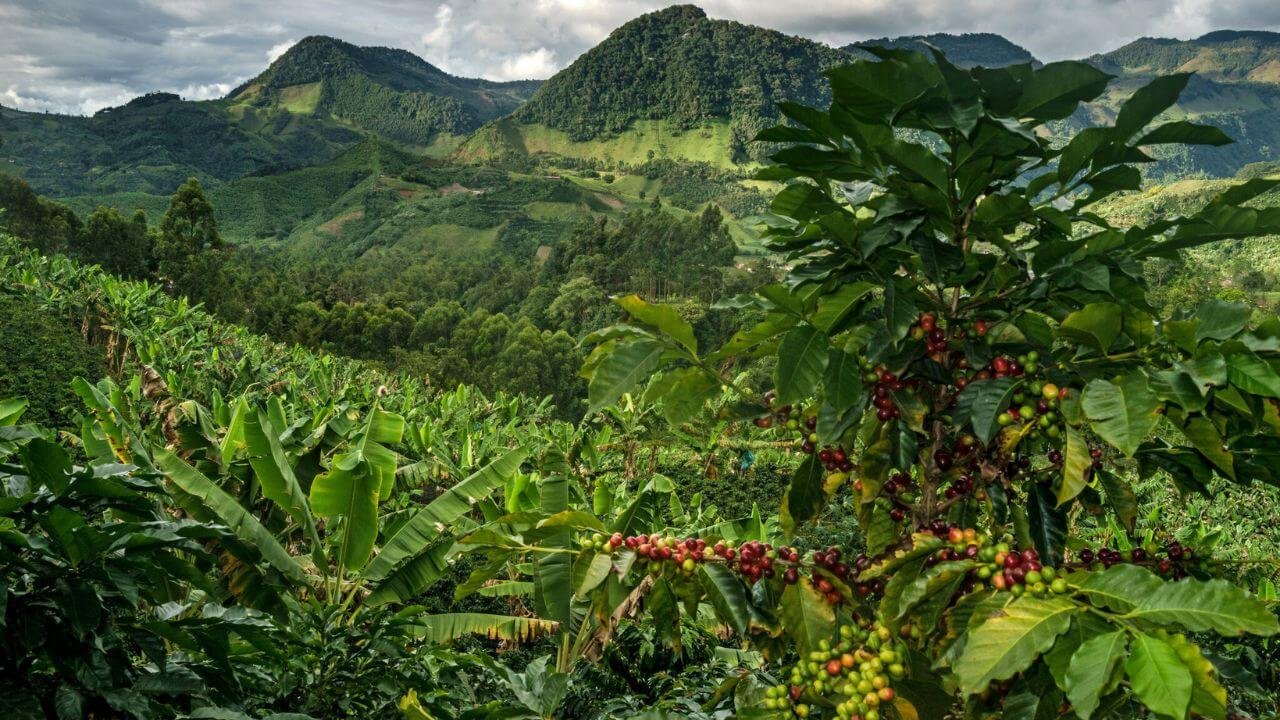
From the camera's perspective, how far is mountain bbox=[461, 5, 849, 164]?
143750mm

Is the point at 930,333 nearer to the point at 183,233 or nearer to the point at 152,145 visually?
the point at 183,233

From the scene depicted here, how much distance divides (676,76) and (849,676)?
163994 mm

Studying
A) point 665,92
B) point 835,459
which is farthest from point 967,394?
point 665,92

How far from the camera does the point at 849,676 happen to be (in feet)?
4.63

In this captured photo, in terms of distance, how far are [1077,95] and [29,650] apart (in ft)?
8.55

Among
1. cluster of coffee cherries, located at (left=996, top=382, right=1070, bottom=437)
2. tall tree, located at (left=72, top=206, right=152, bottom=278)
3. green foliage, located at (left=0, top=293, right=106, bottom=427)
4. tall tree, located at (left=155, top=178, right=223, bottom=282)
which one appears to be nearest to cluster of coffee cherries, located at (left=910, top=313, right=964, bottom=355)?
cluster of coffee cherries, located at (left=996, top=382, right=1070, bottom=437)

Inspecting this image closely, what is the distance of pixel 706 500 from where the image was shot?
13.6m

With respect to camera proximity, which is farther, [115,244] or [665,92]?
[665,92]

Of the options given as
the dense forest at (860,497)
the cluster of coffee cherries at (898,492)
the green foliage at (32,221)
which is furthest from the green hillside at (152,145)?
the cluster of coffee cherries at (898,492)

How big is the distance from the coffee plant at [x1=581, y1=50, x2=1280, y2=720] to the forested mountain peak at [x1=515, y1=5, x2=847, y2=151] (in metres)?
148

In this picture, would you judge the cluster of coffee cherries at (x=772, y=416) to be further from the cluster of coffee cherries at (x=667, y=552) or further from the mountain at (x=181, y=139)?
the mountain at (x=181, y=139)

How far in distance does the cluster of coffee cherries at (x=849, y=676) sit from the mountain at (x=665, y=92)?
13841 cm

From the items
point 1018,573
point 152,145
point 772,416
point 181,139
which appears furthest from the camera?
point 181,139

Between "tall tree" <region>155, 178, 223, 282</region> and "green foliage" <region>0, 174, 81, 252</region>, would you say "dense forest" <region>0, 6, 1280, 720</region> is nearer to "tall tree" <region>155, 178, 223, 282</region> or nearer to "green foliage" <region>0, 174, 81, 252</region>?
"tall tree" <region>155, 178, 223, 282</region>
